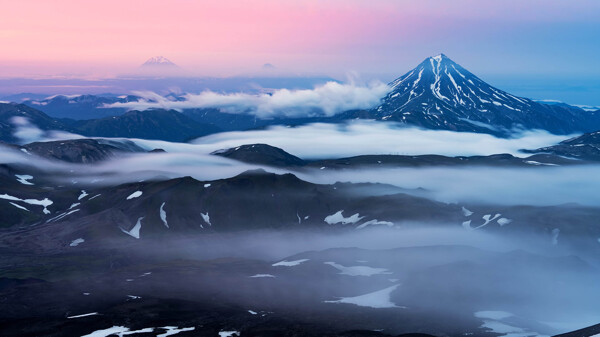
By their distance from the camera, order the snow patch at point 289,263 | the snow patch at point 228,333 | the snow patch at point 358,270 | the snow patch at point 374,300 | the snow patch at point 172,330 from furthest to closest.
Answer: the snow patch at point 289,263 → the snow patch at point 358,270 → the snow patch at point 374,300 → the snow patch at point 172,330 → the snow patch at point 228,333

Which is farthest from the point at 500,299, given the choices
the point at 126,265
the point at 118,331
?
the point at 126,265

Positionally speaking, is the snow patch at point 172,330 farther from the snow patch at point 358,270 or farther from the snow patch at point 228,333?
the snow patch at point 358,270

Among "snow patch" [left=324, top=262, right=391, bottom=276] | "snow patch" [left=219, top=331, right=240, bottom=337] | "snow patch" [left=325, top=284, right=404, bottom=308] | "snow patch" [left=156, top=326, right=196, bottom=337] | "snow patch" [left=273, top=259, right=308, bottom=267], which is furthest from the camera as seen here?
"snow patch" [left=273, top=259, right=308, bottom=267]

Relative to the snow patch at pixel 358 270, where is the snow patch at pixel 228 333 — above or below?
below

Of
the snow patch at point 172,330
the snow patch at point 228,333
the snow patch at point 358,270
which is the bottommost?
the snow patch at point 172,330

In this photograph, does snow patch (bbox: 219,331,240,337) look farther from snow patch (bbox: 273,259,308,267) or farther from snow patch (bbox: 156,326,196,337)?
snow patch (bbox: 273,259,308,267)

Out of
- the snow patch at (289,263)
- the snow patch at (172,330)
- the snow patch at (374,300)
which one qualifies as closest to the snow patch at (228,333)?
the snow patch at (172,330)

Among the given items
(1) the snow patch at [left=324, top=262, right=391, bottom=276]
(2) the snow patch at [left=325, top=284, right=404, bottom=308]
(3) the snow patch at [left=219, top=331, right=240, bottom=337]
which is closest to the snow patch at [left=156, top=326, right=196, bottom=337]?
(3) the snow patch at [left=219, top=331, right=240, bottom=337]

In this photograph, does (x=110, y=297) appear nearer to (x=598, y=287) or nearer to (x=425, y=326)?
(x=425, y=326)

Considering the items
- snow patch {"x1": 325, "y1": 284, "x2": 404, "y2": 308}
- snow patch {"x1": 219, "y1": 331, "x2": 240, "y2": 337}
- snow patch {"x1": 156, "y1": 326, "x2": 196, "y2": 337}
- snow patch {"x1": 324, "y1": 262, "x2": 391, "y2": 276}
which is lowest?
snow patch {"x1": 156, "y1": 326, "x2": 196, "y2": 337}

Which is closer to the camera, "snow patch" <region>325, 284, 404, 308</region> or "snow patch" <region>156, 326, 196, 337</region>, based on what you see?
"snow patch" <region>156, 326, 196, 337</region>

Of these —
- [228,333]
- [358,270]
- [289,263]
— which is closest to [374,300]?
[358,270]

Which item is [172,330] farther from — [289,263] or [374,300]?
[289,263]
